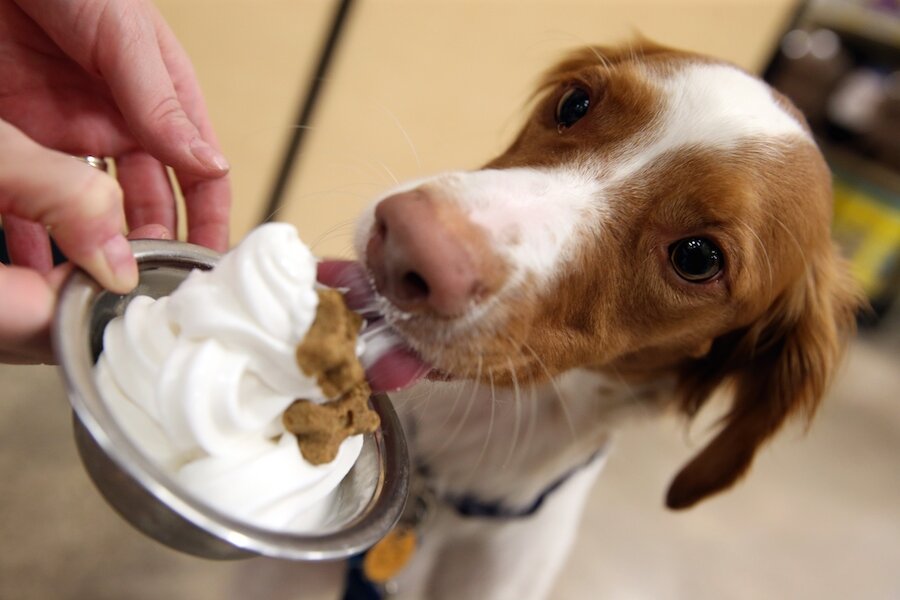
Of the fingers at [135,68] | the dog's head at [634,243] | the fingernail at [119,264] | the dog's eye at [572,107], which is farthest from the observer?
Answer: the dog's eye at [572,107]

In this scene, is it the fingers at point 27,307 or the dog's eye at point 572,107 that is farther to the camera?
the dog's eye at point 572,107

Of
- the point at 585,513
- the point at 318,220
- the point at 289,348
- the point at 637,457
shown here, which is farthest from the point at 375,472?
the point at 637,457

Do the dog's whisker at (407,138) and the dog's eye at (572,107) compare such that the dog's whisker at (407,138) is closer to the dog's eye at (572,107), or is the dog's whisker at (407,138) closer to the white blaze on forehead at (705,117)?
the dog's eye at (572,107)

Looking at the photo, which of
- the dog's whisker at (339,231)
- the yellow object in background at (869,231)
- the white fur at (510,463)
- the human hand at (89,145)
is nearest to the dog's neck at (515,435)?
the white fur at (510,463)

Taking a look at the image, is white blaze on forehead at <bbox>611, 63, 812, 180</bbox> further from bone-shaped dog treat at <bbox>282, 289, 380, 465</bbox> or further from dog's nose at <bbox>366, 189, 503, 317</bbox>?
bone-shaped dog treat at <bbox>282, 289, 380, 465</bbox>

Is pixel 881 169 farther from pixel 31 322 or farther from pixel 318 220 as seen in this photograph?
pixel 31 322

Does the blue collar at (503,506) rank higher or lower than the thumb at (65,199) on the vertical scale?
lower

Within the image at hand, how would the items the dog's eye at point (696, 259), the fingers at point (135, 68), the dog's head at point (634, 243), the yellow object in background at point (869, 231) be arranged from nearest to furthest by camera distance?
the dog's head at point (634, 243), the fingers at point (135, 68), the dog's eye at point (696, 259), the yellow object in background at point (869, 231)
